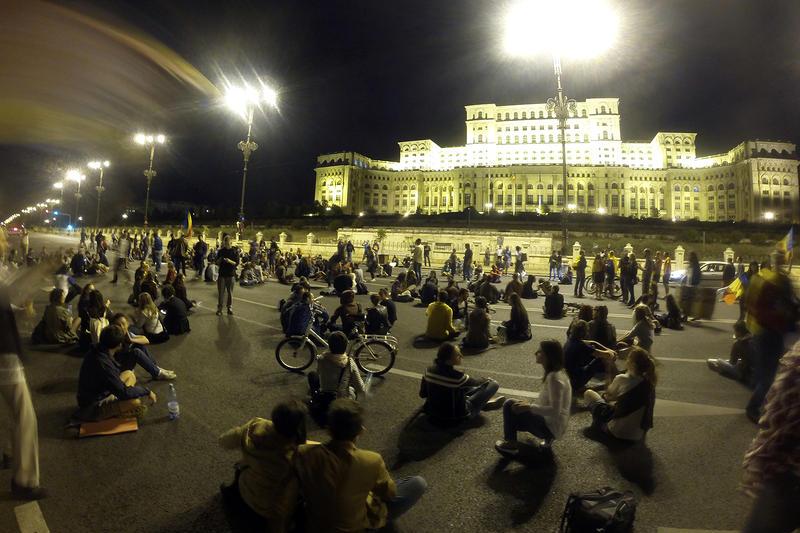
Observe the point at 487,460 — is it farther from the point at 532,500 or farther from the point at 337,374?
the point at 337,374

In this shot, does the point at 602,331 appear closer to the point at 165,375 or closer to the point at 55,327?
the point at 165,375

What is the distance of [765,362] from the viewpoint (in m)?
4.95

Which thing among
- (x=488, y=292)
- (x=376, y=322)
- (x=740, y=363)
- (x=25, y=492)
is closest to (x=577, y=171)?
(x=488, y=292)

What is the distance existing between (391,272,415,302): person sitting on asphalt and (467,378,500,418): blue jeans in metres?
8.70

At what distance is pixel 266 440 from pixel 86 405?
126 inches

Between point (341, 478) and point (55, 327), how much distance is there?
821 centimetres

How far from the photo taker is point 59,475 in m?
3.65

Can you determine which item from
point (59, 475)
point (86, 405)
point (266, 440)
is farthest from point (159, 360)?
point (266, 440)

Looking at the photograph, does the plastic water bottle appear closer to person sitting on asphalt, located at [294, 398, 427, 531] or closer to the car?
person sitting on asphalt, located at [294, 398, 427, 531]

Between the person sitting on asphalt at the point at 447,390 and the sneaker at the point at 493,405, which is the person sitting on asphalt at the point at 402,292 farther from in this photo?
the person sitting on asphalt at the point at 447,390

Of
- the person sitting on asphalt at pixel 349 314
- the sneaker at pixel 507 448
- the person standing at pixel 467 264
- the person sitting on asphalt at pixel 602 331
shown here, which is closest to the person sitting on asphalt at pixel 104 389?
the person sitting on asphalt at pixel 349 314

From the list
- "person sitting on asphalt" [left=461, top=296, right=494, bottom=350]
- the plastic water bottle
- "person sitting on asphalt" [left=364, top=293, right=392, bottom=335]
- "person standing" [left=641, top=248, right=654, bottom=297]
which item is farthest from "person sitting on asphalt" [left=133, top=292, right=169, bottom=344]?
"person standing" [left=641, top=248, right=654, bottom=297]

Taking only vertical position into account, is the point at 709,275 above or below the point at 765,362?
above

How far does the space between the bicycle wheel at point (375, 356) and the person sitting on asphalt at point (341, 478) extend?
158 inches
